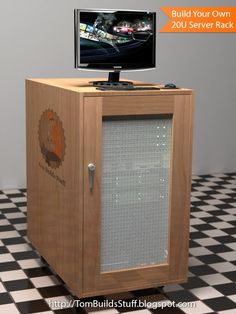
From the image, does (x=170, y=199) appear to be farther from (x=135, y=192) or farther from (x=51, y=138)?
(x=51, y=138)

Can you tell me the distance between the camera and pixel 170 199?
3566 millimetres

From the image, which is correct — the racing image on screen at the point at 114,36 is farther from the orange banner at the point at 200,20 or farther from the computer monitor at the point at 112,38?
the orange banner at the point at 200,20

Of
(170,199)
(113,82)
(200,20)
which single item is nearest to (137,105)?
(113,82)

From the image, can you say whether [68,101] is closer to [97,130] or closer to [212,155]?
[97,130]

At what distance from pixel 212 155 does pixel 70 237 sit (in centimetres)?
402

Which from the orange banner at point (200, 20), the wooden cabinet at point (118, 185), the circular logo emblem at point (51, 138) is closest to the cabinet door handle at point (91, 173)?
the wooden cabinet at point (118, 185)

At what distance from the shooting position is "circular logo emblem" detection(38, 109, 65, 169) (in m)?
3.54

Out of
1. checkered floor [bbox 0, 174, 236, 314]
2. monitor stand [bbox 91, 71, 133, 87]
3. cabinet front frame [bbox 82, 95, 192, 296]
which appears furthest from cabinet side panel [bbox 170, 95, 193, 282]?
monitor stand [bbox 91, 71, 133, 87]

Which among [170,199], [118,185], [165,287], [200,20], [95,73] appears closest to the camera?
[118,185]

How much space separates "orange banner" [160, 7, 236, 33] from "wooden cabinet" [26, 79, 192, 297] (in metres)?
3.32

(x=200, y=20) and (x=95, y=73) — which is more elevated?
(x=200, y=20)

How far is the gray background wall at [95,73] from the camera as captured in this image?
6090 millimetres

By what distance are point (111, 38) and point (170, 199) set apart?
104 centimetres

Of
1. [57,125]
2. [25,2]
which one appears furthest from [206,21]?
[57,125]
